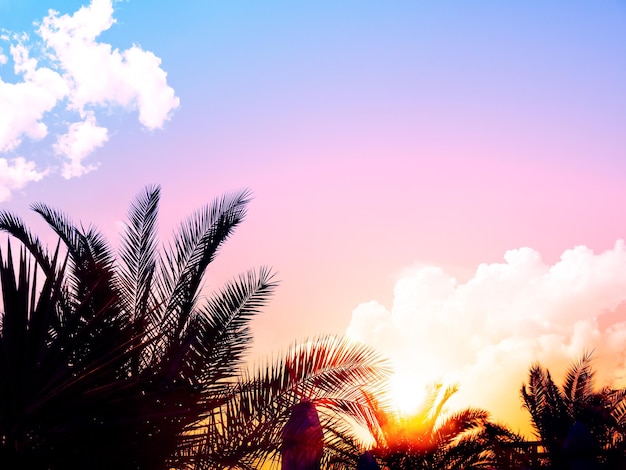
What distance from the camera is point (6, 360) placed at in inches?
133

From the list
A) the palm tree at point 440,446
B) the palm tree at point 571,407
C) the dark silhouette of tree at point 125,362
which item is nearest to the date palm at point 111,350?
the dark silhouette of tree at point 125,362

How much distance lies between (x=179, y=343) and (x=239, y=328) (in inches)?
36.5

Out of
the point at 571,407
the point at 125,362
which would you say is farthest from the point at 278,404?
the point at 571,407

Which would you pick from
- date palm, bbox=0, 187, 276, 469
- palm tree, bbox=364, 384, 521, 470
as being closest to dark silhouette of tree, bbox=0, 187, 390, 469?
date palm, bbox=0, 187, 276, 469

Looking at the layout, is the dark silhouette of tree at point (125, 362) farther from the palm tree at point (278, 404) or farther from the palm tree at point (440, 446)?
the palm tree at point (440, 446)

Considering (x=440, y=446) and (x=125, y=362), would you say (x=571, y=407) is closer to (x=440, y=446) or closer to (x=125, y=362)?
(x=440, y=446)

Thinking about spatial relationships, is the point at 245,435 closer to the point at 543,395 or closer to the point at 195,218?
the point at 195,218

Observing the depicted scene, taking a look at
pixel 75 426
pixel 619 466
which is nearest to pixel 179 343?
pixel 75 426

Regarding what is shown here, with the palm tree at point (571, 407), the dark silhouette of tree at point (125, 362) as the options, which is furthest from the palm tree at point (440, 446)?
the dark silhouette of tree at point (125, 362)

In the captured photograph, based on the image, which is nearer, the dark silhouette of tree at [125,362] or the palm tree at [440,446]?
the dark silhouette of tree at [125,362]

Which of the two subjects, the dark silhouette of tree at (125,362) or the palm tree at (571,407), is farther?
the palm tree at (571,407)

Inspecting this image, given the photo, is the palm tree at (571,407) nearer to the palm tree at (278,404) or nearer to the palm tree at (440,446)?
the palm tree at (440,446)

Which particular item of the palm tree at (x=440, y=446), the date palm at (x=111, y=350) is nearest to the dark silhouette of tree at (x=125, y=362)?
the date palm at (x=111, y=350)

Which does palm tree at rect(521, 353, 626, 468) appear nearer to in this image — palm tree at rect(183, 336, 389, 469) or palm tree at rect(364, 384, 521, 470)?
palm tree at rect(364, 384, 521, 470)
